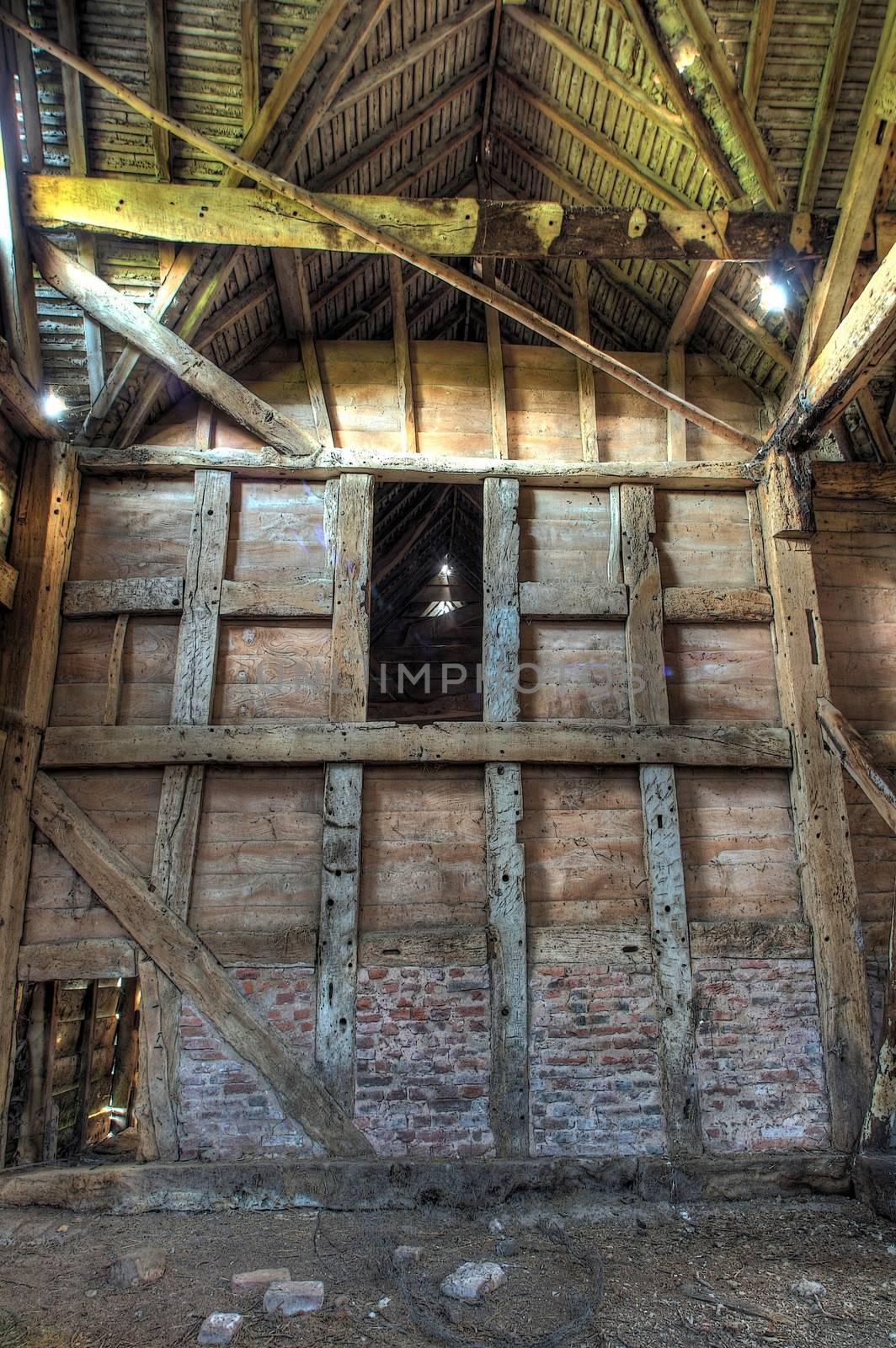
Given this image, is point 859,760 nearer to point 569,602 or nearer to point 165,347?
point 569,602

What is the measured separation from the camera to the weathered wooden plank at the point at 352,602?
191 inches

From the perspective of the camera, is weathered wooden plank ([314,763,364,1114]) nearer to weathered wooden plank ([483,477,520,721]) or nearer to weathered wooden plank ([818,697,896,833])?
weathered wooden plank ([483,477,520,721])

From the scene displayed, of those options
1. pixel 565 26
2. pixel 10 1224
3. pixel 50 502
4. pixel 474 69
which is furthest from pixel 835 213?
pixel 10 1224

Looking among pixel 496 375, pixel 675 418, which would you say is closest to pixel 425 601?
pixel 496 375

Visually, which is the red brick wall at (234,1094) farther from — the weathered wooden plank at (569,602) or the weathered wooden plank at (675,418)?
the weathered wooden plank at (675,418)

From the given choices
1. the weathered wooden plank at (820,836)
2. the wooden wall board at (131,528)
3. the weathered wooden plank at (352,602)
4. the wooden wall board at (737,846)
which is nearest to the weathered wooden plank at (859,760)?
the weathered wooden plank at (820,836)

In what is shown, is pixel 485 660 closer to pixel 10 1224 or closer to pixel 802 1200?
pixel 802 1200

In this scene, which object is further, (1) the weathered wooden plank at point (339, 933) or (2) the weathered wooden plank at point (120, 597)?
(2) the weathered wooden plank at point (120, 597)

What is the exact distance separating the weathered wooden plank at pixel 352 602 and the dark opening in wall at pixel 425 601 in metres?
1.40

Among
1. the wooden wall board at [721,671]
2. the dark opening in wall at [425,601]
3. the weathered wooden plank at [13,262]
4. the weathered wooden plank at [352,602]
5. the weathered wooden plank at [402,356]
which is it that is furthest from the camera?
the dark opening in wall at [425,601]

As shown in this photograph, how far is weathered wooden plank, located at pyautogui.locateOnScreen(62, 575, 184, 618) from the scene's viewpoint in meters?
4.90

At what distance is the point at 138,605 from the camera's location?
4.89 metres

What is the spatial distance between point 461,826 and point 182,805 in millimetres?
1658

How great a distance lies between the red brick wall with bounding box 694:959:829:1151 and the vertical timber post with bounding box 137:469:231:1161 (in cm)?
298
